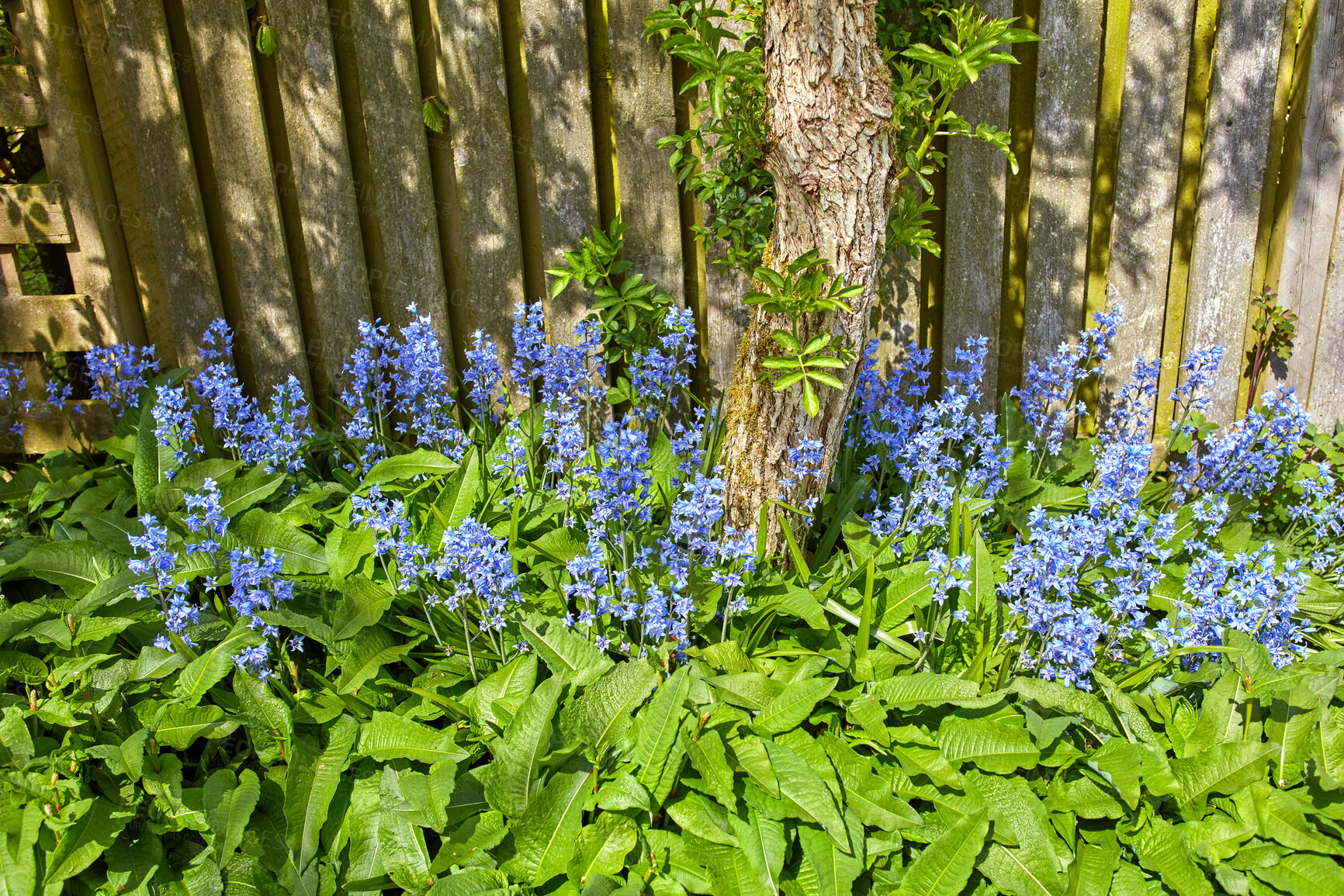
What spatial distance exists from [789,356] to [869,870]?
5.07 feet

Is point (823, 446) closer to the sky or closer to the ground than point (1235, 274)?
closer to the ground

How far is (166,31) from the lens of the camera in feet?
12.7

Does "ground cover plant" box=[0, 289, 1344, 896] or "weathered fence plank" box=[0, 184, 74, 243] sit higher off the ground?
"weathered fence plank" box=[0, 184, 74, 243]

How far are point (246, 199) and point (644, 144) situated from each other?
1.77 metres

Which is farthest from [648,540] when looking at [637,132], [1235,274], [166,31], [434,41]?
[166,31]

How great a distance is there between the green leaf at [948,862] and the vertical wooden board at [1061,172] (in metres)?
2.25

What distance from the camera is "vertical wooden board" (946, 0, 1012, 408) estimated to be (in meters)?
3.75

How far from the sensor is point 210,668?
2791 millimetres

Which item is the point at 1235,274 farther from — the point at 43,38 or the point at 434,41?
the point at 43,38

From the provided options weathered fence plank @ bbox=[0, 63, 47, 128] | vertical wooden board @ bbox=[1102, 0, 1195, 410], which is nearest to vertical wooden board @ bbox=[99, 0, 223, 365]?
weathered fence plank @ bbox=[0, 63, 47, 128]

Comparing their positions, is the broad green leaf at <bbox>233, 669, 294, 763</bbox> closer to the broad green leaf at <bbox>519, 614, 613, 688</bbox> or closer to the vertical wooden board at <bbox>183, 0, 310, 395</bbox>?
the broad green leaf at <bbox>519, 614, 613, 688</bbox>

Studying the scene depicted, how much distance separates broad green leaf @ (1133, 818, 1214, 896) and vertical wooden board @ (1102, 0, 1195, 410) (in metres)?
2.09

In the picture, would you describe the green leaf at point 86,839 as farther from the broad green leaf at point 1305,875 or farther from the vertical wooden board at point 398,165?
the broad green leaf at point 1305,875

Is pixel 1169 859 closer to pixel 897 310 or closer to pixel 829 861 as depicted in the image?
pixel 829 861
